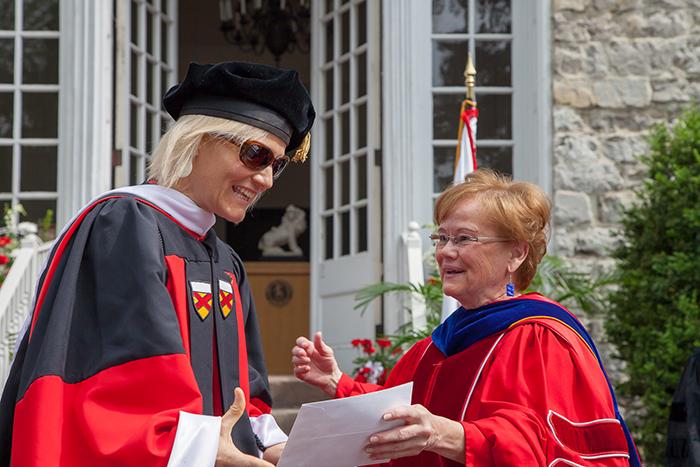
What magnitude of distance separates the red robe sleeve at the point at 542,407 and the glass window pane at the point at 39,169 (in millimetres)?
4808

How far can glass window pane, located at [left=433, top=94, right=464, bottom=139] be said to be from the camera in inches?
277

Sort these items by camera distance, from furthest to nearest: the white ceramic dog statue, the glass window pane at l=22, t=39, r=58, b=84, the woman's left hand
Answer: the white ceramic dog statue → the glass window pane at l=22, t=39, r=58, b=84 → the woman's left hand

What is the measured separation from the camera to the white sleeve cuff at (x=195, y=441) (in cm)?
218

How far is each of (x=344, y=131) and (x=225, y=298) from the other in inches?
189

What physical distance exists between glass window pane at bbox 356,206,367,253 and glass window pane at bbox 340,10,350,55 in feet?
3.88

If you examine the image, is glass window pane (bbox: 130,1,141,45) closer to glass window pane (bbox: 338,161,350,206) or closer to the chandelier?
the chandelier

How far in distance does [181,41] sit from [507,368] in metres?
9.26

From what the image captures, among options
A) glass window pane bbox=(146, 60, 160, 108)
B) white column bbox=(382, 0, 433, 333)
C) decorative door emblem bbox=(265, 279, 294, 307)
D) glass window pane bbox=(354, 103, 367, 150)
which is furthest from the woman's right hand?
decorative door emblem bbox=(265, 279, 294, 307)

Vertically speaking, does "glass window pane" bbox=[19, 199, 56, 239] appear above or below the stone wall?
below

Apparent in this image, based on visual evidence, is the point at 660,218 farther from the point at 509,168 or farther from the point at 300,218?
the point at 300,218

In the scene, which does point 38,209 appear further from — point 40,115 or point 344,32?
point 344,32

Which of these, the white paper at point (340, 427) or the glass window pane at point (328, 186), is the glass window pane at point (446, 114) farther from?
the white paper at point (340, 427)

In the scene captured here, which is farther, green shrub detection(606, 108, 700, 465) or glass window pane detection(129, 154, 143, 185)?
→ glass window pane detection(129, 154, 143, 185)

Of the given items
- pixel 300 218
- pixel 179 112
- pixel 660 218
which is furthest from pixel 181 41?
pixel 179 112
